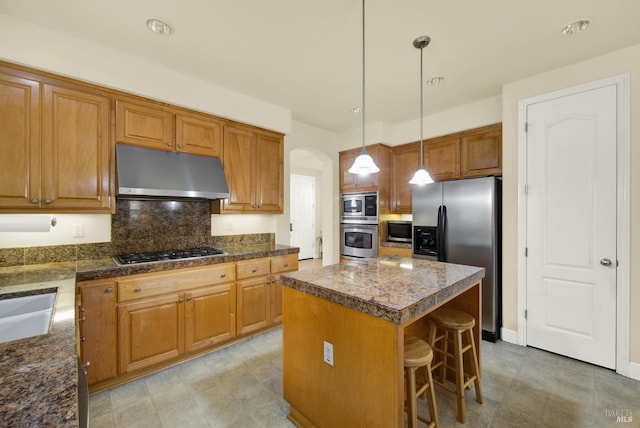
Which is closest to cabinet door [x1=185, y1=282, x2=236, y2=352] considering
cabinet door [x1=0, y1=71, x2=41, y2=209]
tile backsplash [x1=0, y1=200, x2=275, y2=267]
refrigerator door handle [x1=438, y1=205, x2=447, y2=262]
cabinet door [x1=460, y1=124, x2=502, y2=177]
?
tile backsplash [x1=0, y1=200, x2=275, y2=267]

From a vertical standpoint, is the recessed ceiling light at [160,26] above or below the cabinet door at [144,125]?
above

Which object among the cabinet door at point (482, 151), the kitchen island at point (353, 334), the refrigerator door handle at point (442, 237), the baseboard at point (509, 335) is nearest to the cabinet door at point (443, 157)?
the cabinet door at point (482, 151)

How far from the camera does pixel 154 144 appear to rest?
8.27ft

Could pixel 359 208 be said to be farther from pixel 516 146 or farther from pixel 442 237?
pixel 516 146

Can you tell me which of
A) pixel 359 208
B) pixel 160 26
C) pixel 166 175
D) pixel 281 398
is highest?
pixel 160 26

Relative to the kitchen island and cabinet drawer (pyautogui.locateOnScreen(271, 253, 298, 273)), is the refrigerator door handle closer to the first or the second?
the kitchen island

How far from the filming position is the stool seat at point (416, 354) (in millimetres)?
1439

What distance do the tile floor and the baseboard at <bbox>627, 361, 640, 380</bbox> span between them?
0.18 feet

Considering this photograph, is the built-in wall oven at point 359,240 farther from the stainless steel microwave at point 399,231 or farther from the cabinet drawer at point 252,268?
the cabinet drawer at point 252,268

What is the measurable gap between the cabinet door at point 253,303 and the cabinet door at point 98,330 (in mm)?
1011

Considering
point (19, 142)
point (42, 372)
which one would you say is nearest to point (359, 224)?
point (19, 142)

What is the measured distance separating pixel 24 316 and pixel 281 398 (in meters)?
1.61

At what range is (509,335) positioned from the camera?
288 cm

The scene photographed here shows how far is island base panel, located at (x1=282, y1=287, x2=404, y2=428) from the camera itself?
123cm
